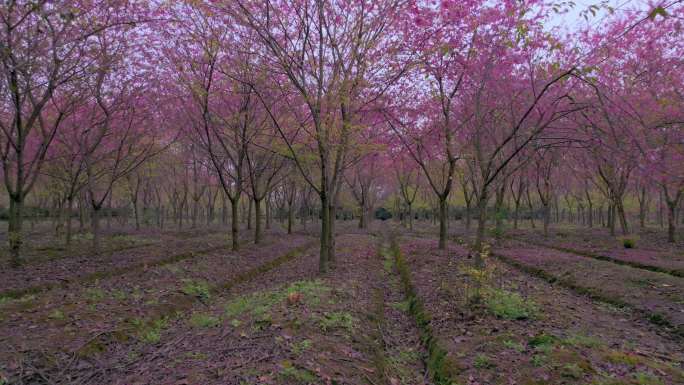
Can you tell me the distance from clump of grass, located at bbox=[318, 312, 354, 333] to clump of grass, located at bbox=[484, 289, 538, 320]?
2883 mm

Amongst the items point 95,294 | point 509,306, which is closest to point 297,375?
point 509,306

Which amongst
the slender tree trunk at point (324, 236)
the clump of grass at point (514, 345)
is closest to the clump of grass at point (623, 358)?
the clump of grass at point (514, 345)

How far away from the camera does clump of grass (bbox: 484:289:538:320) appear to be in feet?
24.2

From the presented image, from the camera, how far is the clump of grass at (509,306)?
24.2 feet

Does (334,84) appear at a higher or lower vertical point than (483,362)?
higher

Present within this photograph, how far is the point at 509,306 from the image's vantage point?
7.64 meters

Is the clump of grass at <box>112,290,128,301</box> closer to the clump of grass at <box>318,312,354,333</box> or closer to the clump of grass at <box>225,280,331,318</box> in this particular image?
the clump of grass at <box>225,280,331,318</box>

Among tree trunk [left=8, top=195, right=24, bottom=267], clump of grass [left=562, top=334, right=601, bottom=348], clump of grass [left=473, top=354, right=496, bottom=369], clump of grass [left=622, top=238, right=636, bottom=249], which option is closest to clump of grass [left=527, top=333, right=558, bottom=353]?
clump of grass [left=562, top=334, right=601, bottom=348]

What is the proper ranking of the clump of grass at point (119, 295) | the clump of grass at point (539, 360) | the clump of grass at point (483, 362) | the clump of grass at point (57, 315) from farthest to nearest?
the clump of grass at point (119, 295)
the clump of grass at point (57, 315)
the clump of grass at point (483, 362)
the clump of grass at point (539, 360)

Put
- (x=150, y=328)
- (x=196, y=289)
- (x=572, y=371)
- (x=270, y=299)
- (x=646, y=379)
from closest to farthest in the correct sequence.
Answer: (x=646, y=379)
(x=572, y=371)
(x=150, y=328)
(x=270, y=299)
(x=196, y=289)

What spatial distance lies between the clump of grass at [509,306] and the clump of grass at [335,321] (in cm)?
288

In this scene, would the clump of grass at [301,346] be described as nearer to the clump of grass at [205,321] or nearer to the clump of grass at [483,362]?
the clump of grass at [205,321]

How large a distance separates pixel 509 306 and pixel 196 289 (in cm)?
798

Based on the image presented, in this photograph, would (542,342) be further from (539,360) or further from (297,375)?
(297,375)
